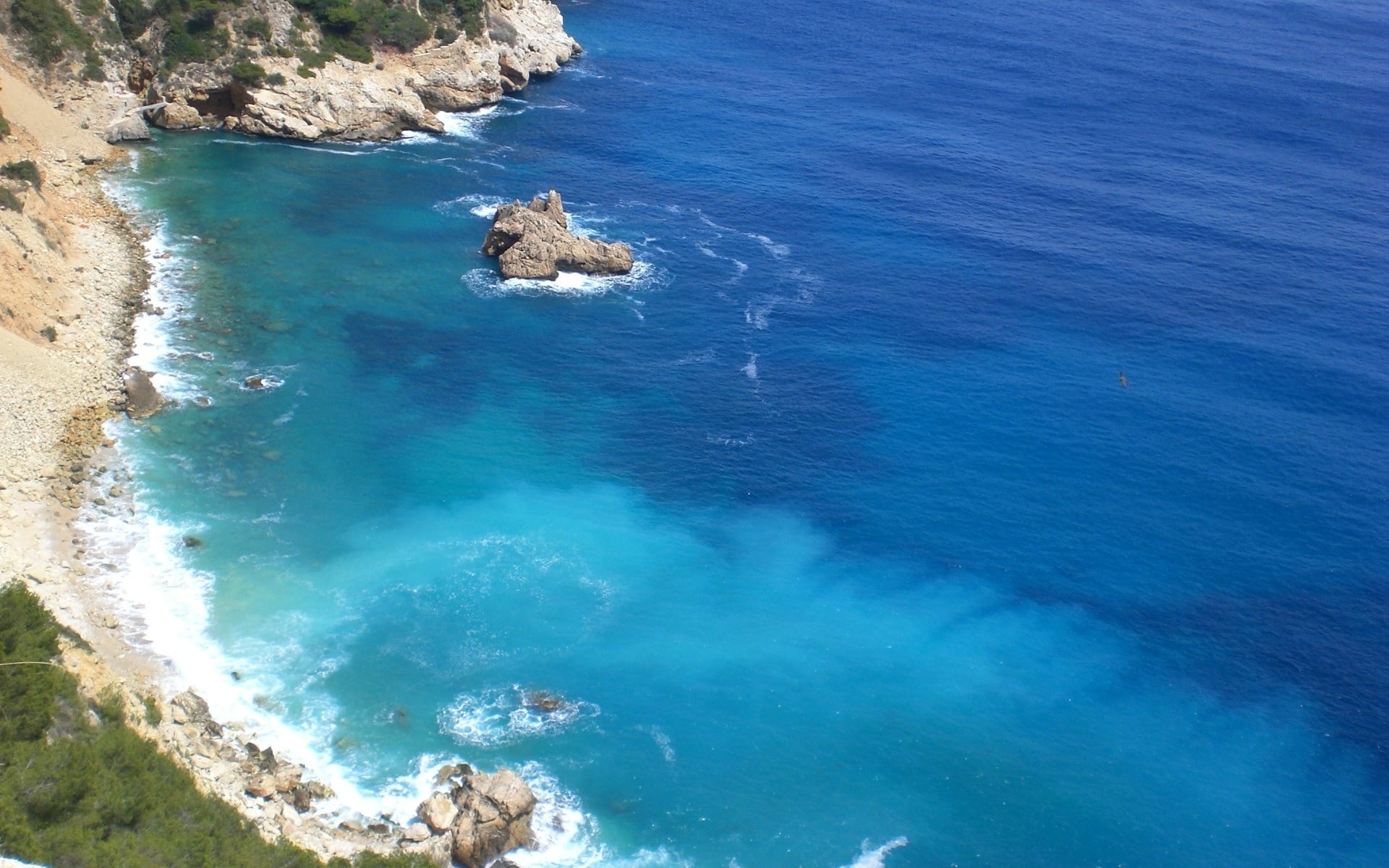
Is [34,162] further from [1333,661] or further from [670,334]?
[1333,661]

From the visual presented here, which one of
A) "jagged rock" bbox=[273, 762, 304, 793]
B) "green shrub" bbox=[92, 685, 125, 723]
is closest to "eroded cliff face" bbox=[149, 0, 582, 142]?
"jagged rock" bbox=[273, 762, 304, 793]

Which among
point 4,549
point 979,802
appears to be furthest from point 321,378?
point 979,802

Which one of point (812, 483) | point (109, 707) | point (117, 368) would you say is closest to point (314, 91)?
point (117, 368)

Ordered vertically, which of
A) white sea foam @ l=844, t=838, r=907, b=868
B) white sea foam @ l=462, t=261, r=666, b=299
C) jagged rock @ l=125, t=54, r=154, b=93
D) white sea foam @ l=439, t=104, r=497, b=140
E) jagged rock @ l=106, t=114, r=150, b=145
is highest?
jagged rock @ l=125, t=54, r=154, b=93

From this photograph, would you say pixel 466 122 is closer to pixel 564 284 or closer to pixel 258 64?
pixel 258 64

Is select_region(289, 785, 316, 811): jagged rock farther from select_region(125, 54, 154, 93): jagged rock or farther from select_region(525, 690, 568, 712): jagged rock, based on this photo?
select_region(125, 54, 154, 93): jagged rock

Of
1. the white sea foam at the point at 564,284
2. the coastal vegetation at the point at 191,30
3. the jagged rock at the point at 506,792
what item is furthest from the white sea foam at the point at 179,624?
the coastal vegetation at the point at 191,30

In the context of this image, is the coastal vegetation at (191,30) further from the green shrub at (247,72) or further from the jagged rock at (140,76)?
the jagged rock at (140,76)
